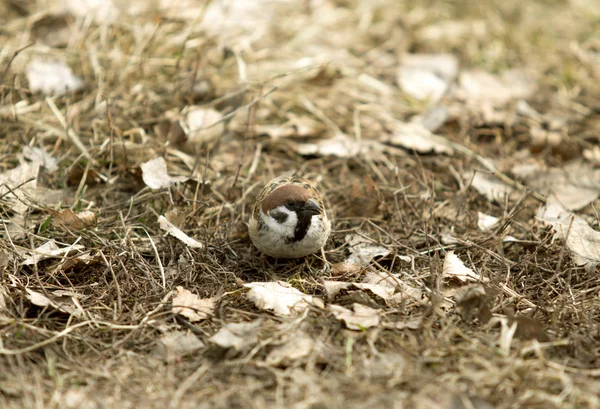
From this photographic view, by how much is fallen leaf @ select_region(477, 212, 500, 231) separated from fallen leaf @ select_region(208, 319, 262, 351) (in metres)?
1.86

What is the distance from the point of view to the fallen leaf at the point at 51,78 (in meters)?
5.28

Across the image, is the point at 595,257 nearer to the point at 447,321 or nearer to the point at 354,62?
the point at 447,321

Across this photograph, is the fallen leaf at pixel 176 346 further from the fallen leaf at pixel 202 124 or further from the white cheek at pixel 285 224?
the fallen leaf at pixel 202 124

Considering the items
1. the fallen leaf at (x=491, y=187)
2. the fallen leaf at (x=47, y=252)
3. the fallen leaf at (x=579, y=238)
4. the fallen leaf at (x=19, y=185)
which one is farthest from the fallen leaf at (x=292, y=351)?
the fallen leaf at (x=491, y=187)

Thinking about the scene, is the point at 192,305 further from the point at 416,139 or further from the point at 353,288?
the point at 416,139

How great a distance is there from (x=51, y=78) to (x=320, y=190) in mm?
2485

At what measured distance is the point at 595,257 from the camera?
373 centimetres

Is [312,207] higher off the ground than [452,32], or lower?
higher

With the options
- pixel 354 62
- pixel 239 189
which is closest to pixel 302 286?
pixel 239 189

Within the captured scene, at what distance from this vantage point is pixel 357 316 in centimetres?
319

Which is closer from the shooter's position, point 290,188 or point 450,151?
point 290,188

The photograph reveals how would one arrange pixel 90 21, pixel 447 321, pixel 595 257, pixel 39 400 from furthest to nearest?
pixel 90 21
pixel 595 257
pixel 447 321
pixel 39 400

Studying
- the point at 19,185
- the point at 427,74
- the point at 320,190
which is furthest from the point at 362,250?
the point at 427,74

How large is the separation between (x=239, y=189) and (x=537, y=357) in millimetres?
2493
